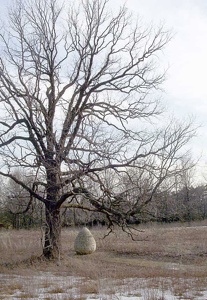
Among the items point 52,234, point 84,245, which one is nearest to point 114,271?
point 52,234

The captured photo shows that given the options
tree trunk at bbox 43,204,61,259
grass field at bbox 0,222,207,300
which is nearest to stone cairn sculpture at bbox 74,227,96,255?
grass field at bbox 0,222,207,300

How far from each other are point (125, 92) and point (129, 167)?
3.83 m

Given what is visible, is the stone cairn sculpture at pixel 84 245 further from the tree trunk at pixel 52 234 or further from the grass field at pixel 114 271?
the tree trunk at pixel 52 234

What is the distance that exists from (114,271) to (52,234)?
Result: 358 cm

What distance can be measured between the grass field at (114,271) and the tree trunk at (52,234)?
38 cm

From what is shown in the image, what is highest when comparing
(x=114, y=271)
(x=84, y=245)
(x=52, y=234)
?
(x=52, y=234)

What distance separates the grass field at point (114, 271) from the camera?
1034 centimetres

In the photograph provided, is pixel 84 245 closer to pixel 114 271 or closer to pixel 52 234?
pixel 52 234

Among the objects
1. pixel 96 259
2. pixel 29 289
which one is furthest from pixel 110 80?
pixel 29 289

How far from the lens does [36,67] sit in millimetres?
17844

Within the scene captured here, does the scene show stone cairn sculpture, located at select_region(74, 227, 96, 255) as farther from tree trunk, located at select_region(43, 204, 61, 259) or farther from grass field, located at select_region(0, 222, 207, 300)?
tree trunk, located at select_region(43, 204, 61, 259)

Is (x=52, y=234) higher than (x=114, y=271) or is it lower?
higher

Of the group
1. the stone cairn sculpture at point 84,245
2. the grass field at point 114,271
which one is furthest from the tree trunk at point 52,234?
the stone cairn sculpture at point 84,245

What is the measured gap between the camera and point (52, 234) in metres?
17.4
